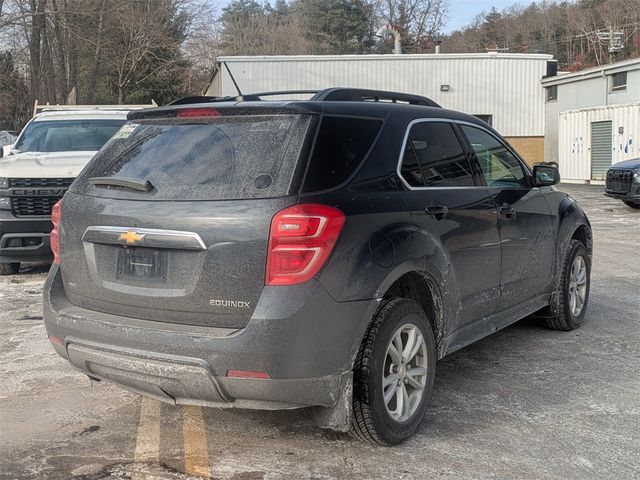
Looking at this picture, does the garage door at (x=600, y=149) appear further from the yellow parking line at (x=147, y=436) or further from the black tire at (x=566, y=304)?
the yellow parking line at (x=147, y=436)

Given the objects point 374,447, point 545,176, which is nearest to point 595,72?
point 545,176

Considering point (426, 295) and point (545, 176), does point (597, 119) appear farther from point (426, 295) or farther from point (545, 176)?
point (426, 295)

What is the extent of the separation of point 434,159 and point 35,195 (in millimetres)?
5582

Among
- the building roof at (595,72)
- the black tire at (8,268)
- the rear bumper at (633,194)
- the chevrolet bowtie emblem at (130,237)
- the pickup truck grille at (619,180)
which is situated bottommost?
the black tire at (8,268)

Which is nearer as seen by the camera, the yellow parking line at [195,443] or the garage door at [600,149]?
the yellow parking line at [195,443]

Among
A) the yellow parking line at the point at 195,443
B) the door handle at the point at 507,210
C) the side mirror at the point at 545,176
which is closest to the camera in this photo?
the yellow parking line at the point at 195,443

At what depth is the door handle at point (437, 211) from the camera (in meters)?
4.05

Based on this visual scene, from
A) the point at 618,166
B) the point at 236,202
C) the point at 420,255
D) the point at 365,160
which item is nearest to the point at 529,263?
the point at 420,255

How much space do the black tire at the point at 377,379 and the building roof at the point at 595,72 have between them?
23348mm

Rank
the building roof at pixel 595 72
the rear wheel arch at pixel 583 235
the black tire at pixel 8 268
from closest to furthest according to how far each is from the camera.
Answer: the rear wheel arch at pixel 583 235
the black tire at pixel 8 268
the building roof at pixel 595 72

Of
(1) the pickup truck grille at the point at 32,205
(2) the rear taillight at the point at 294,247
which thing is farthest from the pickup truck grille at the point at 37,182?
(2) the rear taillight at the point at 294,247

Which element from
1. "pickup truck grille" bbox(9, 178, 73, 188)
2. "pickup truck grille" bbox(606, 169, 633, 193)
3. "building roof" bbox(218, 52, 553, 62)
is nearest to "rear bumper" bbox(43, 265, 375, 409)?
"pickup truck grille" bbox(9, 178, 73, 188)

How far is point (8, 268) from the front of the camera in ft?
29.7

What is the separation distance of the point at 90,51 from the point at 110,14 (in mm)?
6467
